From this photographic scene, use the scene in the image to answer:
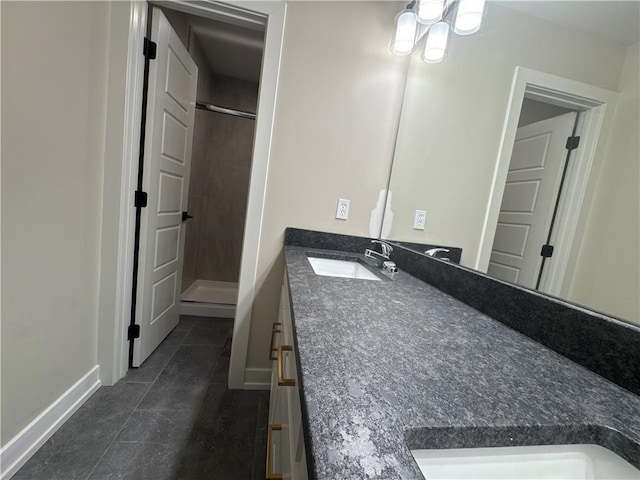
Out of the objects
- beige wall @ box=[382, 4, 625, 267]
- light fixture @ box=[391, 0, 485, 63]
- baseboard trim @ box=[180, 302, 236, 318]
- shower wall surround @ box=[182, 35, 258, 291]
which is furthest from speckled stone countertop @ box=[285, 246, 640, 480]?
shower wall surround @ box=[182, 35, 258, 291]

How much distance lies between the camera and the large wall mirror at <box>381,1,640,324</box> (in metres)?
0.51

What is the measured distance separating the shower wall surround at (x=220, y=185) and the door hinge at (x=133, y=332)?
116 centimetres

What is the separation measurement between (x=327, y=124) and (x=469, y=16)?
29.1 inches

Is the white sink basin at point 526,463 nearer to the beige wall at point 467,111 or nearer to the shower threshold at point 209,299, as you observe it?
the beige wall at point 467,111

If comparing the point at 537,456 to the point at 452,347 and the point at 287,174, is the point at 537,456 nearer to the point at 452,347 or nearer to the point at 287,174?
the point at 452,347

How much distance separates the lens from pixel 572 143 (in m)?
0.60

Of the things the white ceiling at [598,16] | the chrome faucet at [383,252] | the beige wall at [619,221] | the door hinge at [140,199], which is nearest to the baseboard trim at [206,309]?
the door hinge at [140,199]

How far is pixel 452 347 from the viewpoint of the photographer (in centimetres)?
55

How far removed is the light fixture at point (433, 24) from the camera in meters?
1.07

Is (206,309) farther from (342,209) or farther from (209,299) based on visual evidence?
(342,209)

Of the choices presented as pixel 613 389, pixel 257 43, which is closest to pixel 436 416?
pixel 613 389

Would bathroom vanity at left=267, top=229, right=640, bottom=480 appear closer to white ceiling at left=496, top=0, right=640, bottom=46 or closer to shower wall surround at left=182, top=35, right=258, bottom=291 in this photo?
white ceiling at left=496, top=0, right=640, bottom=46

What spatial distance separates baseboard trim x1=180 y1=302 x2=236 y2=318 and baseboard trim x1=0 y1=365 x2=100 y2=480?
0.99 m

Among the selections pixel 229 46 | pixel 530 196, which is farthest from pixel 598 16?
pixel 229 46
